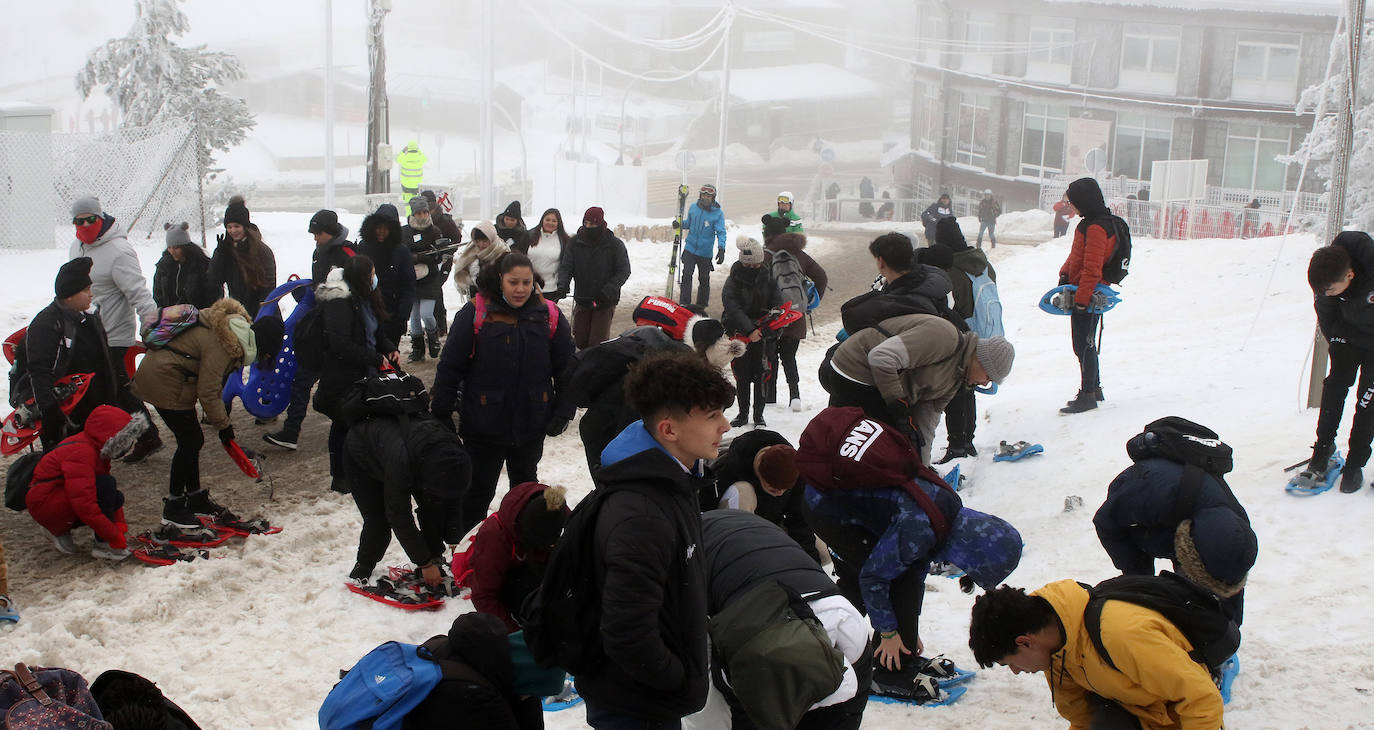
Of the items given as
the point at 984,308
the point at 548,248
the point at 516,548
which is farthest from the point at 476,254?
the point at 516,548

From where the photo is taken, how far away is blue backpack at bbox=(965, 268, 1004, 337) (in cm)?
871

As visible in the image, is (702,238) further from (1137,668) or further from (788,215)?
(1137,668)

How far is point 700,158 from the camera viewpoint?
65188mm

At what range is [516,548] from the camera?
451 cm

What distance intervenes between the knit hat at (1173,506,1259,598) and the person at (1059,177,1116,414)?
4.58 meters

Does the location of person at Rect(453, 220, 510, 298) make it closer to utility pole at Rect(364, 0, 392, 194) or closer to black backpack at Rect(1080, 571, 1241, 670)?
black backpack at Rect(1080, 571, 1241, 670)

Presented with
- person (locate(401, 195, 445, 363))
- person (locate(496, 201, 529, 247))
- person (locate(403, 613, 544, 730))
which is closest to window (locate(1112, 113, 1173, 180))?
person (locate(496, 201, 529, 247))

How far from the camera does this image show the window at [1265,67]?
41.7m

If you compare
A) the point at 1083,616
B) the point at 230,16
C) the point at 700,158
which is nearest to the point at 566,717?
the point at 1083,616

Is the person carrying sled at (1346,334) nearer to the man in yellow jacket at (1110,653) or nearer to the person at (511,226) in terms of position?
the man in yellow jacket at (1110,653)

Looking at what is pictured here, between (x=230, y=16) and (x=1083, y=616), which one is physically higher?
(x=230, y=16)

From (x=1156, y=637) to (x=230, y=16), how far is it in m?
101

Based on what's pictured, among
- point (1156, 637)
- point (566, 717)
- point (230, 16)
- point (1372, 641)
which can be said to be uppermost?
point (230, 16)

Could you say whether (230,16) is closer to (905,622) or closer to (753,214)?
(753,214)
